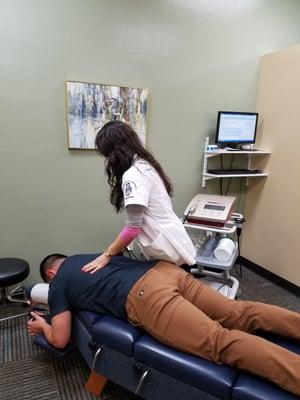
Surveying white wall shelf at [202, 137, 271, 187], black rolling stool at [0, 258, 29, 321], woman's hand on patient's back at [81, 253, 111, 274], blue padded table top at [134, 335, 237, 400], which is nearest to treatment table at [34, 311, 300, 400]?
blue padded table top at [134, 335, 237, 400]

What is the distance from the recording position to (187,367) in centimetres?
113

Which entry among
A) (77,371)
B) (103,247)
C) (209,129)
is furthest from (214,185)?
(77,371)

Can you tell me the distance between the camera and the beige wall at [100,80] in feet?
6.34

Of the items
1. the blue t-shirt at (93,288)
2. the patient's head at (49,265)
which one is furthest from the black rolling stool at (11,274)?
the blue t-shirt at (93,288)

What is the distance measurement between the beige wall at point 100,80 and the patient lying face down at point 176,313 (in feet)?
2.71

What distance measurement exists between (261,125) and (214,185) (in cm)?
69

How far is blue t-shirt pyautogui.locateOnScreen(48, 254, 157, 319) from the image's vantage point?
1.35 m

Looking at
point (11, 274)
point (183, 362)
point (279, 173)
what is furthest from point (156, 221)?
point (279, 173)

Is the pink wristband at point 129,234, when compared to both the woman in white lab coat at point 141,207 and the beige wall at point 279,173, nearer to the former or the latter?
the woman in white lab coat at point 141,207

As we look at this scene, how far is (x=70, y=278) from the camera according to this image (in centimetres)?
141

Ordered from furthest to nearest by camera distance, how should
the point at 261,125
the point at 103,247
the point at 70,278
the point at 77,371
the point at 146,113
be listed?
the point at 261,125, the point at 103,247, the point at 146,113, the point at 77,371, the point at 70,278

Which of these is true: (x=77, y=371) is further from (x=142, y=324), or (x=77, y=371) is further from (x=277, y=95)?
(x=277, y=95)

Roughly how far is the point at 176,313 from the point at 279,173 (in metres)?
1.80

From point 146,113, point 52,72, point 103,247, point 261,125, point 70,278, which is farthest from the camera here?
point 261,125
